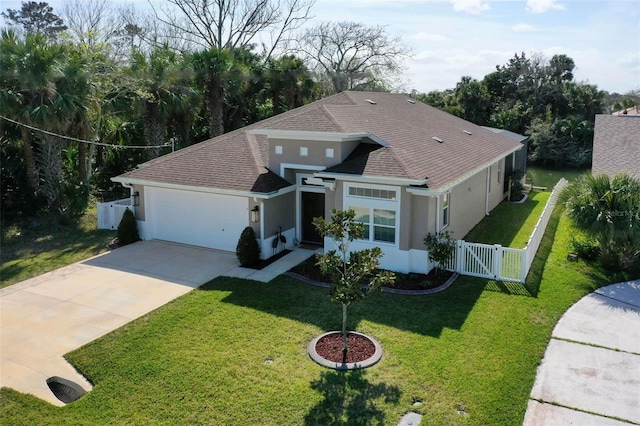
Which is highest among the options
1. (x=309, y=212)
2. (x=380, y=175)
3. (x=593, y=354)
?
(x=380, y=175)

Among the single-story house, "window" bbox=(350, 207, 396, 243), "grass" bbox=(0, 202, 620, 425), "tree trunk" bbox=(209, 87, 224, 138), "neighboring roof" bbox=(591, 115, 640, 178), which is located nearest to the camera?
"grass" bbox=(0, 202, 620, 425)

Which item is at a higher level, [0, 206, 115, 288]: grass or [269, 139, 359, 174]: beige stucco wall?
[269, 139, 359, 174]: beige stucco wall

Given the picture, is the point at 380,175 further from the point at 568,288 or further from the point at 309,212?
the point at 568,288

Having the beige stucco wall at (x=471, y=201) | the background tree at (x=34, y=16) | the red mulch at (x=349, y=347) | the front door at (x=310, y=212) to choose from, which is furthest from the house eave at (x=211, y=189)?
the background tree at (x=34, y=16)

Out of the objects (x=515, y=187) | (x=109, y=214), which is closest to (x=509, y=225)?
(x=515, y=187)

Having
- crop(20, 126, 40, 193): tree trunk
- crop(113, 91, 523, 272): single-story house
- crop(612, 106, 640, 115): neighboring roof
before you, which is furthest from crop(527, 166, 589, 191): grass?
crop(20, 126, 40, 193): tree trunk

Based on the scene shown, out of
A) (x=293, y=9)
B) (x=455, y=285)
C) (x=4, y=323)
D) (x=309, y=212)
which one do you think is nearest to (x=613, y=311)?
(x=455, y=285)

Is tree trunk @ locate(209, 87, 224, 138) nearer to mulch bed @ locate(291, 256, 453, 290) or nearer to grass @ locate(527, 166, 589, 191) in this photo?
mulch bed @ locate(291, 256, 453, 290)
